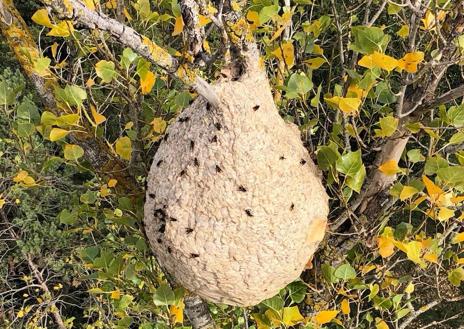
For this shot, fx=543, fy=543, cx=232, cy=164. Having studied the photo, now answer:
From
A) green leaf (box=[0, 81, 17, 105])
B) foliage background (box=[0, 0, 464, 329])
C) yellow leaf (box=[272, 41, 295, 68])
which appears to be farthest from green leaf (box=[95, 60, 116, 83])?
yellow leaf (box=[272, 41, 295, 68])

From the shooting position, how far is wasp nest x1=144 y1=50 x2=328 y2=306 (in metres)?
0.93

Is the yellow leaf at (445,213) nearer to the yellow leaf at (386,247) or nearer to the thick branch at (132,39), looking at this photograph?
the yellow leaf at (386,247)

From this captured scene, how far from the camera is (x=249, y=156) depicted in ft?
3.07

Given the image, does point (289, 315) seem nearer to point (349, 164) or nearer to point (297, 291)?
point (297, 291)

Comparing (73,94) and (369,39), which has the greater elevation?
(369,39)

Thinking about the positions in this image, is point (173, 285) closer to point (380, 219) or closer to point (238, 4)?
point (380, 219)

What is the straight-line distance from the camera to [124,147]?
1113mm

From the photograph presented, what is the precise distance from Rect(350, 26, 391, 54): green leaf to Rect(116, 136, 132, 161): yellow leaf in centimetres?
50

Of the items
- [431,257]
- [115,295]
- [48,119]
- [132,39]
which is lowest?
[115,295]

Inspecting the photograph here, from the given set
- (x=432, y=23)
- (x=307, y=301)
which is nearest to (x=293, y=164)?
(x=432, y=23)

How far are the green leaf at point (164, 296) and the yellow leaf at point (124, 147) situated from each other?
0.97ft

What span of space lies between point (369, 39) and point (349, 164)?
222mm

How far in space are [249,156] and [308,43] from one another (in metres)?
0.48

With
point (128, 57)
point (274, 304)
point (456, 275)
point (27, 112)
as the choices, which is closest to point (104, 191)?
point (27, 112)
